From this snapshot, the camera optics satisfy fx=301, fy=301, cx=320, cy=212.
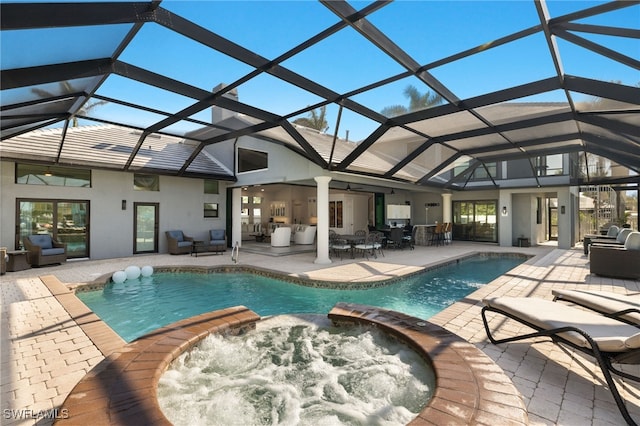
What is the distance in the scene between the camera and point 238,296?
21.6ft

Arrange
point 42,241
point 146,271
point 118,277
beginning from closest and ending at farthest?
point 118,277
point 146,271
point 42,241

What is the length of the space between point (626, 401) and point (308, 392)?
256 cm

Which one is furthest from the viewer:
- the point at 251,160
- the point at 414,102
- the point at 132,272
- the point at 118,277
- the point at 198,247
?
the point at 251,160

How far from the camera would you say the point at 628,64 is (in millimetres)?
3807

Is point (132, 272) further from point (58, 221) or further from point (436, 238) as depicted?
point (436, 238)

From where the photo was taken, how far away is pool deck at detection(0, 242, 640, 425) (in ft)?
7.57

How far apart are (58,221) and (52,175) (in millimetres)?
1486

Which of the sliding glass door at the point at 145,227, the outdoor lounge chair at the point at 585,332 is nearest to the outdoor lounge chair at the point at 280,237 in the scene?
the sliding glass door at the point at 145,227

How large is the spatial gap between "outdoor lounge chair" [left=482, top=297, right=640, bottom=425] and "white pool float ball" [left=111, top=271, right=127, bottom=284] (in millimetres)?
8078

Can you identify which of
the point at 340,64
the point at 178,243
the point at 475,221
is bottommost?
the point at 178,243

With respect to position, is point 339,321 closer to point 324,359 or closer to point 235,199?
point 324,359

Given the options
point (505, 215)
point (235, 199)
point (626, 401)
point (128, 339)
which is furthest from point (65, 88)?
point (505, 215)

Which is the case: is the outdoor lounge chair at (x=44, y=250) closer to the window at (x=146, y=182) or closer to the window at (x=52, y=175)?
the window at (x=52, y=175)

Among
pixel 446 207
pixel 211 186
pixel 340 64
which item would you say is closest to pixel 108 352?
pixel 340 64
